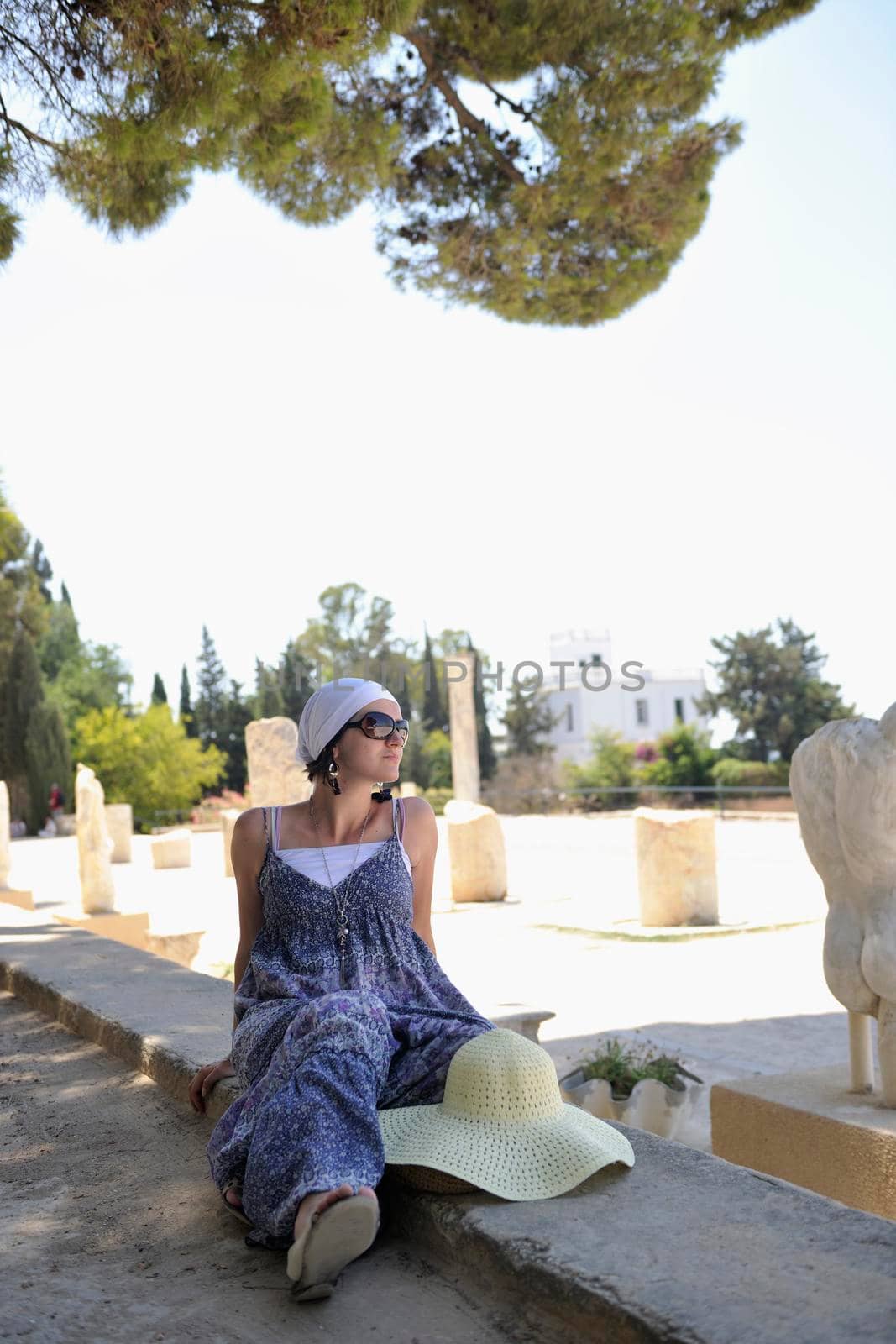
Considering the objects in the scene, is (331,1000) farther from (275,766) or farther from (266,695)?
(266,695)

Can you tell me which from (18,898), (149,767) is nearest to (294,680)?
(149,767)

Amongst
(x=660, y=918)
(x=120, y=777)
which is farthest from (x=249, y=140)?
(x=120, y=777)

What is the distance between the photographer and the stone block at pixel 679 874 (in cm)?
1077

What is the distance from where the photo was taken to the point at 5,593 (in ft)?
107

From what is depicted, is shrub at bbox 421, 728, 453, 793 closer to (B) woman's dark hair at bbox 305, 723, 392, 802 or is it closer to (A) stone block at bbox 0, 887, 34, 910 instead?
(A) stone block at bbox 0, 887, 34, 910

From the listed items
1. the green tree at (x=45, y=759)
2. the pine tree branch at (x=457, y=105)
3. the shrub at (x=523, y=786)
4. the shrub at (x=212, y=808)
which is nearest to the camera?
the pine tree branch at (x=457, y=105)

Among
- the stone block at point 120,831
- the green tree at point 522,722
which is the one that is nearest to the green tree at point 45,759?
the stone block at point 120,831

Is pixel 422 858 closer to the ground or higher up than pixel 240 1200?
higher up

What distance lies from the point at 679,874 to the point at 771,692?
28515 millimetres

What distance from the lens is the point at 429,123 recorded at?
8594 millimetres

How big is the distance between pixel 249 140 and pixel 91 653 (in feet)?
123

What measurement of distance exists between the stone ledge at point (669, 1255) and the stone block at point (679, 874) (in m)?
8.30

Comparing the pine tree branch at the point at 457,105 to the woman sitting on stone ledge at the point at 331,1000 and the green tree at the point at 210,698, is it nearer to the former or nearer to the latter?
the woman sitting on stone ledge at the point at 331,1000

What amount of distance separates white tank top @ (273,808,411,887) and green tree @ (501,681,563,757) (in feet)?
124
